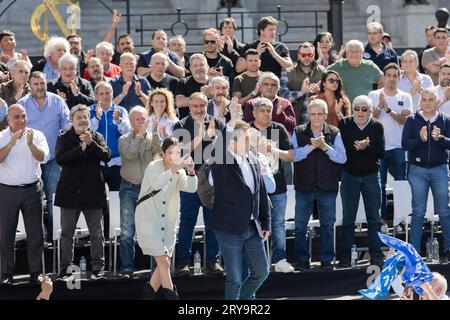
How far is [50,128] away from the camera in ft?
54.9

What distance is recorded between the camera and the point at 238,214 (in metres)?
14.5

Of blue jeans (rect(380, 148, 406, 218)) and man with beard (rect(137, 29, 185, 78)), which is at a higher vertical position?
man with beard (rect(137, 29, 185, 78))

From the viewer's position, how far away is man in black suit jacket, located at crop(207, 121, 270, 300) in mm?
14531

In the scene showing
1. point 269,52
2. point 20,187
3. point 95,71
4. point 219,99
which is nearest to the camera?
point 20,187

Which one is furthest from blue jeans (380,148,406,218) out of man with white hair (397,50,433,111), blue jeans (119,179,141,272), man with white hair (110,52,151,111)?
blue jeans (119,179,141,272)

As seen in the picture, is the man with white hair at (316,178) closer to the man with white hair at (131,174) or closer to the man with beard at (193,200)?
the man with beard at (193,200)

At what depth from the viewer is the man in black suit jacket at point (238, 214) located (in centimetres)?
1453

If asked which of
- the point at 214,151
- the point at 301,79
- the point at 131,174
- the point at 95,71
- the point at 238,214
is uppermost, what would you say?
the point at 95,71

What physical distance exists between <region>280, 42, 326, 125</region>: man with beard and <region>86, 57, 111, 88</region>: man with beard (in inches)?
81.5

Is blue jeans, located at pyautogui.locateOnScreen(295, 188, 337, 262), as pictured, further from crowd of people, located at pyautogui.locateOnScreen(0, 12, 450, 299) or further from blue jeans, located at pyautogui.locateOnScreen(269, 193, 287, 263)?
blue jeans, located at pyautogui.locateOnScreen(269, 193, 287, 263)

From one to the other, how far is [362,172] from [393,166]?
3.59ft

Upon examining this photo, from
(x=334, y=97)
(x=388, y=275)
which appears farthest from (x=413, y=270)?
(x=334, y=97)

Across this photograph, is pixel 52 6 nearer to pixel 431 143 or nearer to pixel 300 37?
pixel 300 37

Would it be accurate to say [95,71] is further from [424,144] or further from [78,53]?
[424,144]
